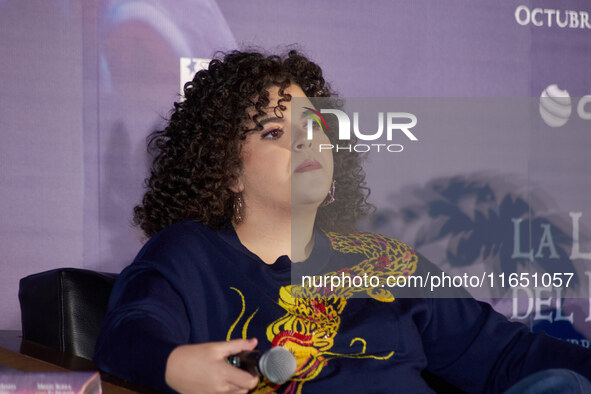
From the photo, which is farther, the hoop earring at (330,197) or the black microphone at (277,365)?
the hoop earring at (330,197)

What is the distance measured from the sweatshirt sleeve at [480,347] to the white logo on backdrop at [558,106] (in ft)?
3.32

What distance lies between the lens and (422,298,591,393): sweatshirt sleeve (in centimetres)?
133

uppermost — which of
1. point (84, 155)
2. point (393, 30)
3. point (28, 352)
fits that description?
point (393, 30)

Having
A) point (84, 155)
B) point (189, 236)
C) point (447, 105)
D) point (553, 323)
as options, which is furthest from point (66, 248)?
point (553, 323)

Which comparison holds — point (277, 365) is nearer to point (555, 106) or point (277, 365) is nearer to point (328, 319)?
point (328, 319)

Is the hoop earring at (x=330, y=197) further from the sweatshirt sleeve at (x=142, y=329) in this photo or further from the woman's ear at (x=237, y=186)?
the sweatshirt sleeve at (x=142, y=329)

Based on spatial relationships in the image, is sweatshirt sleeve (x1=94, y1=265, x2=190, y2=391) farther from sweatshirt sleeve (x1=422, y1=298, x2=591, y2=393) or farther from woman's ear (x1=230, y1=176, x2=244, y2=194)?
sweatshirt sleeve (x1=422, y1=298, x2=591, y2=393)

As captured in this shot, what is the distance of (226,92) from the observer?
59.4 inches

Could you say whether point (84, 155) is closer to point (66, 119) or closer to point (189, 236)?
point (66, 119)

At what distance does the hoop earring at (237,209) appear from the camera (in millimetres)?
1464

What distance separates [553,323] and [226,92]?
1.39 metres

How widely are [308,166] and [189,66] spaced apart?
0.74 meters

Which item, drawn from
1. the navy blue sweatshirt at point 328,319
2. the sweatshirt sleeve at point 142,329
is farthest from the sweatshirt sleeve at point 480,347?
the sweatshirt sleeve at point 142,329

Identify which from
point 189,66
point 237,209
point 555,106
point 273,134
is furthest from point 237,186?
point 555,106
